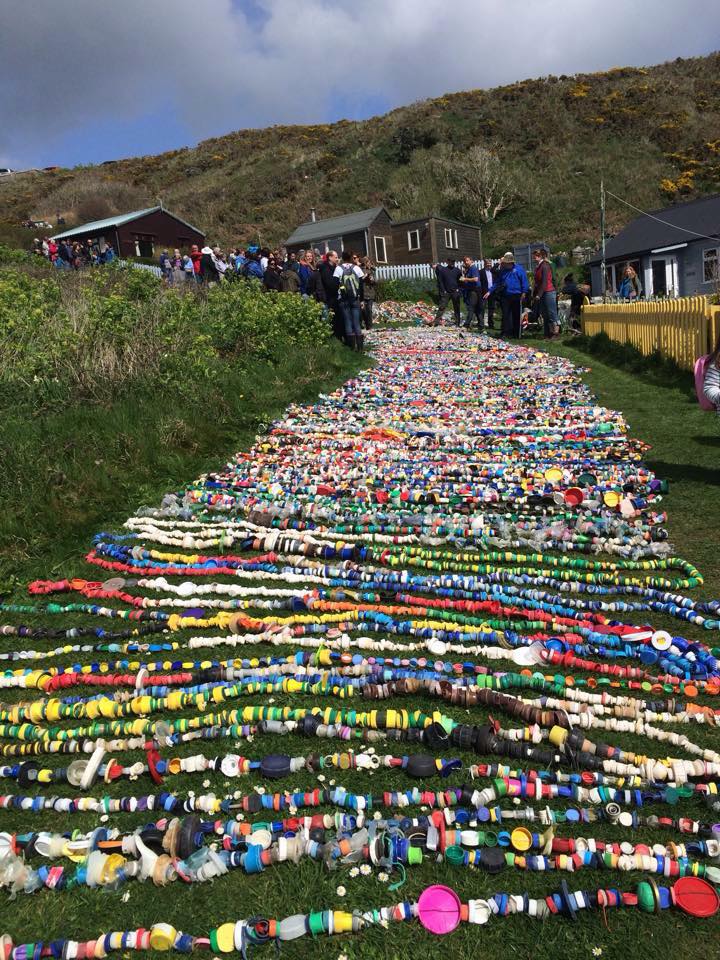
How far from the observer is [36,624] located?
477 centimetres

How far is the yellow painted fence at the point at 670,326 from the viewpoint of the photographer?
35.6 ft

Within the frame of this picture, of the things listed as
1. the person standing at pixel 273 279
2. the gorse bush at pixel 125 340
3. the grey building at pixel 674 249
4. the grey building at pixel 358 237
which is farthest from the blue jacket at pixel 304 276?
the grey building at pixel 358 237

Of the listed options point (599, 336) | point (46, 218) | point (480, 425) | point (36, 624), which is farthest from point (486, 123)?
point (36, 624)

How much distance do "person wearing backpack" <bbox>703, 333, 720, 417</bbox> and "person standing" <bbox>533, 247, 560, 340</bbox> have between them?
42.8ft

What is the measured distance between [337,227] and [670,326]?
132 ft

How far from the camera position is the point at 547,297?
18859 mm

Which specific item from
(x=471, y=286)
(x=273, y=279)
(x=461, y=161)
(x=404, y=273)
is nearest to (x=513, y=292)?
(x=471, y=286)

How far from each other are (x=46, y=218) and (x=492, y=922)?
71975 mm

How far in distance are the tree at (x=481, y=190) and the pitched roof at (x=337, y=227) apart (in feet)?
41.7

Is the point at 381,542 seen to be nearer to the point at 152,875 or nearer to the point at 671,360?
the point at 152,875

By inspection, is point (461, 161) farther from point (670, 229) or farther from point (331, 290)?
point (331, 290)

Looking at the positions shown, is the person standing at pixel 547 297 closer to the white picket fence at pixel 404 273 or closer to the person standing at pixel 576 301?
the person standing at pixel 576 301

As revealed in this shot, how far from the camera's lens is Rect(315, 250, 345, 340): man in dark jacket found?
15.9m

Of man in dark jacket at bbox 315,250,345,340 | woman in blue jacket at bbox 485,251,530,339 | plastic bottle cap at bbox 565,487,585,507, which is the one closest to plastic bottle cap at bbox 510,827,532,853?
plastic bottle cap at bbox 565,487,585,507
